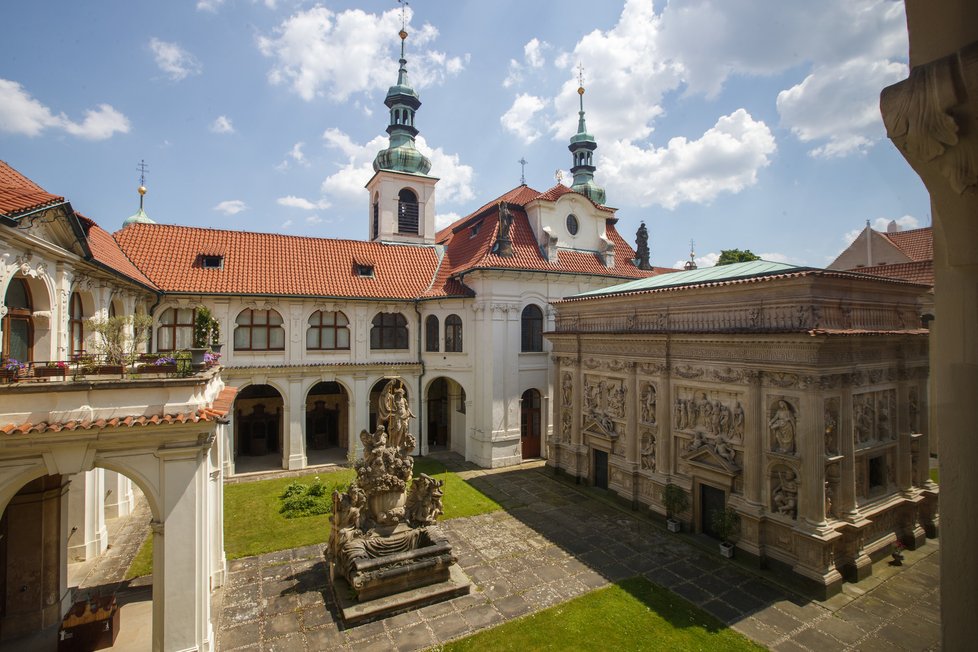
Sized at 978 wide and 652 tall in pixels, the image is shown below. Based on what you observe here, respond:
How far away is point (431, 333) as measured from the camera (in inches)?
1026

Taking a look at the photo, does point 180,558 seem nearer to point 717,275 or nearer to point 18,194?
point 18,194

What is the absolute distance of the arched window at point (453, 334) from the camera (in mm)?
25109

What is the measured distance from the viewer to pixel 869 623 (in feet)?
35.8

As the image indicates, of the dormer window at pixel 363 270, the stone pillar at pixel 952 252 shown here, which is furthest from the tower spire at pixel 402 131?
the stone pillar at pixel 952 252

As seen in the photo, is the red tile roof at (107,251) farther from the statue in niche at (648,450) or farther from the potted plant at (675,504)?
the potted plant at (675,504)

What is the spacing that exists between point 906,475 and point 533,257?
16.5 metres

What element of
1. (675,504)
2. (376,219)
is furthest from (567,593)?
(376,219)

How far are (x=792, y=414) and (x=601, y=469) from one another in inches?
344

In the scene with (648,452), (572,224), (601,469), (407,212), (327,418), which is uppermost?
(407,212)

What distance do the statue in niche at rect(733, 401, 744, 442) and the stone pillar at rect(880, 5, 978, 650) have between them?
43.3ft

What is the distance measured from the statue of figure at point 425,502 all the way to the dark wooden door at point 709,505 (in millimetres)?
8397

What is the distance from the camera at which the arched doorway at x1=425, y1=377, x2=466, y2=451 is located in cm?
2741

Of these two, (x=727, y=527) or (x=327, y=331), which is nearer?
(x=727, y=527)

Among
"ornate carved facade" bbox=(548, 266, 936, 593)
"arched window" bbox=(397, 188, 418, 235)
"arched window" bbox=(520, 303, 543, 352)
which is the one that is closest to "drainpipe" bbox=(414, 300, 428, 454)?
"arched window" bbox=(520, 303, 543, 352)
